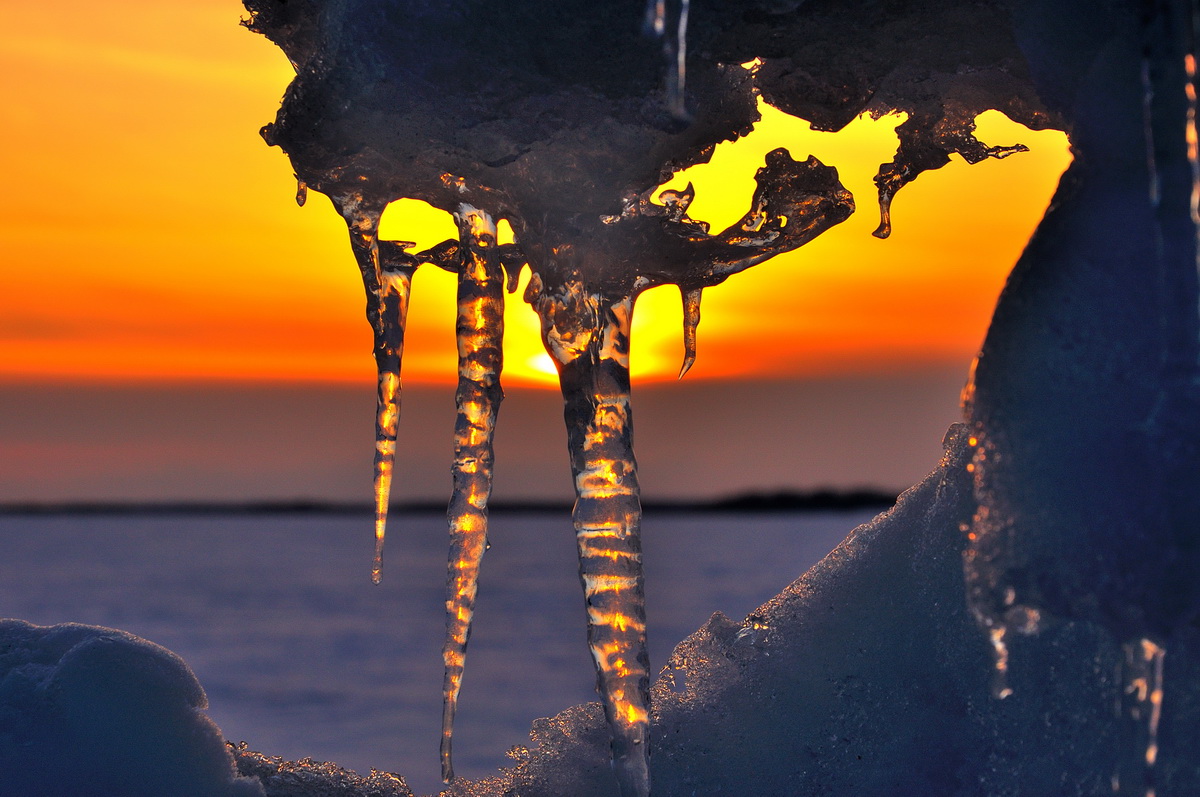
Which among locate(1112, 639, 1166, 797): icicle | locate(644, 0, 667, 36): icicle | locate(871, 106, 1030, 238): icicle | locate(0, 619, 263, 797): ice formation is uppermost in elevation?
locate(871, 106, 1030, 238): icicle

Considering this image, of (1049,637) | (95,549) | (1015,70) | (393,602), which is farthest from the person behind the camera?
(95,549)

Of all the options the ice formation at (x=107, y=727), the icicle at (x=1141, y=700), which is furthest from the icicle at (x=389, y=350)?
the icicle at (x=1141, y=700)

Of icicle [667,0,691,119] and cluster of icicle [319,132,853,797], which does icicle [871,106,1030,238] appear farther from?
icicle [667,0,691,119]

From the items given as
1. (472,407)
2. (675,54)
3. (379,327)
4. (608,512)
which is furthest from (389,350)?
(675,54)

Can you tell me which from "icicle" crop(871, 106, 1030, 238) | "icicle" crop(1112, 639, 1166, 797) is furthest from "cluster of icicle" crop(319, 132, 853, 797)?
"icicle" crop(1112, 639, 1166, 797)

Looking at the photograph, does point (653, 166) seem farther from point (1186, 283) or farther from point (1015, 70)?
point (1186, 283)

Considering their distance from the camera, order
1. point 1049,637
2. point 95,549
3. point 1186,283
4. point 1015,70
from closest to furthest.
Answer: point 1186,283 < point 1049,637 < point 1015,70 < point 95,549

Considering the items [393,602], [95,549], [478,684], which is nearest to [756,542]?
[393,602]
